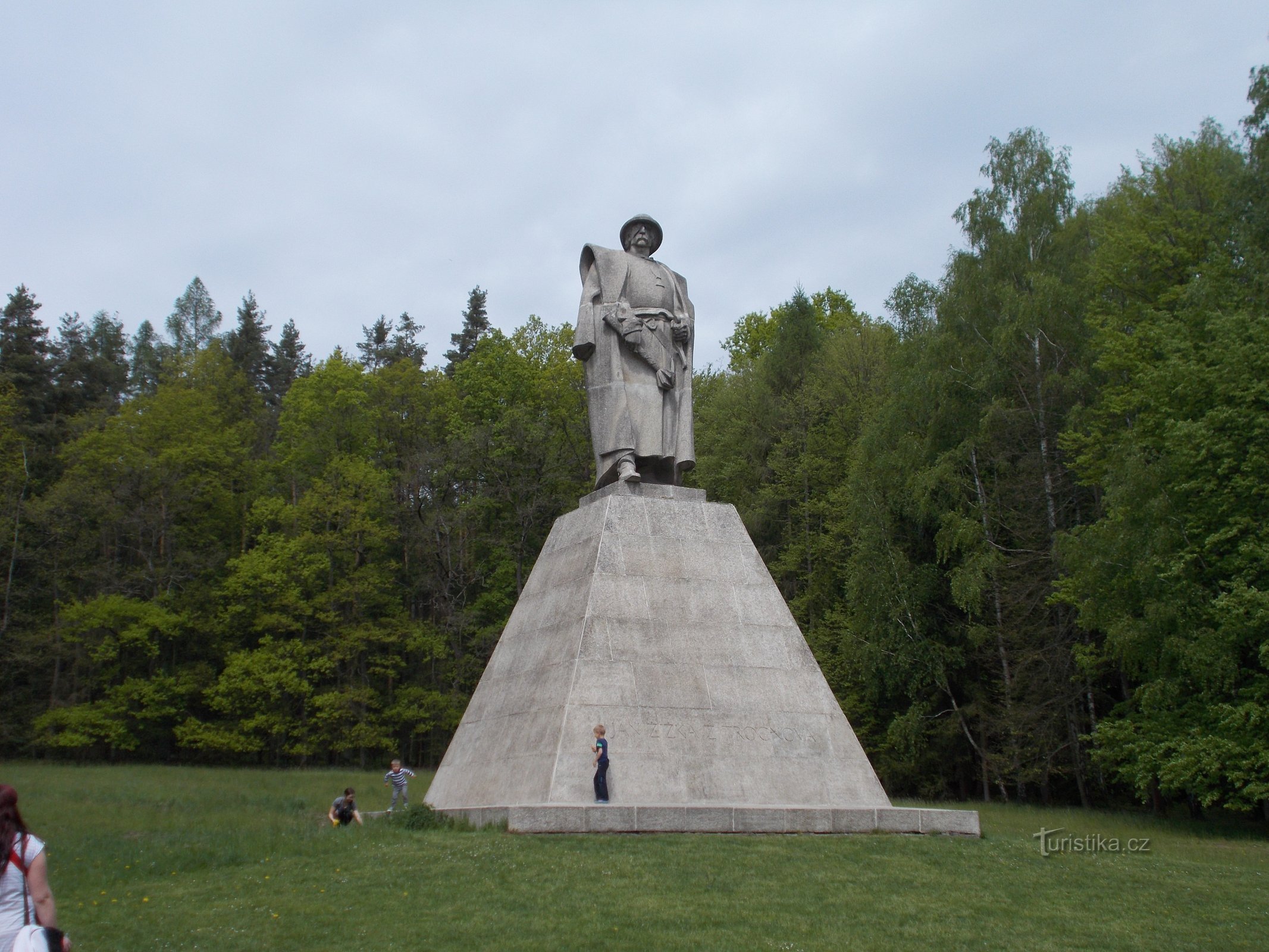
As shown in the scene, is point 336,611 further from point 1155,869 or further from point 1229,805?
point 1155,869

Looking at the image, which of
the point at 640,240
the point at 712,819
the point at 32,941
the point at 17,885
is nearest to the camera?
the point at 32,941

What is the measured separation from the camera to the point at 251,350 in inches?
2058

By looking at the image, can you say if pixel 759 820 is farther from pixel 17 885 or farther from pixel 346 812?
pixel 17 885

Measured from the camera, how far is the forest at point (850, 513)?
16.7 meters

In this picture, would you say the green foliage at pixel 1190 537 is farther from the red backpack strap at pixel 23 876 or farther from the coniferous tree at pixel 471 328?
the coniferous tree at pixel 471 328

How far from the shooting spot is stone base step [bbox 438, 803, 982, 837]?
8719mm

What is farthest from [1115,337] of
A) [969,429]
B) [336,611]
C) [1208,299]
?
[336,611]

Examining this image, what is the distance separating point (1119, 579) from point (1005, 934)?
1181 centimetres

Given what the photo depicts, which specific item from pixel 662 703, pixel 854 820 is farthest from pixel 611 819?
pixel 854 820

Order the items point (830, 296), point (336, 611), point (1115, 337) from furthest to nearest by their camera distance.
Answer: point (830, 296), point (336, 611), point (1115, 337)

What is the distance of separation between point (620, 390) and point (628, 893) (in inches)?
259

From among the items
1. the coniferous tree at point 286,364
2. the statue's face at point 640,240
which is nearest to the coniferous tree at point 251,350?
→ the coniferous tree at point 286,364

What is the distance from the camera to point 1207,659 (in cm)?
1538

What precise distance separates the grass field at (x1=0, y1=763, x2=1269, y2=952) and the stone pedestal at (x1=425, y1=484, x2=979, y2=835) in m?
0.39
